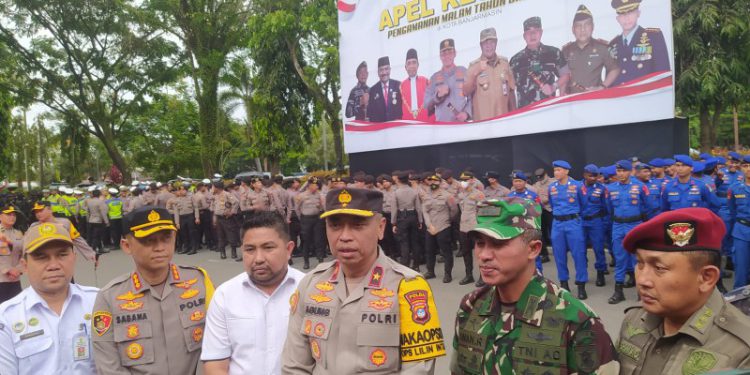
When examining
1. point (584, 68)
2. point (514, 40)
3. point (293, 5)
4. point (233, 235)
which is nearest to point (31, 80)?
point (293, 5)

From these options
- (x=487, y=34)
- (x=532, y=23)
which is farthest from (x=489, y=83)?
(x=532, y=23)

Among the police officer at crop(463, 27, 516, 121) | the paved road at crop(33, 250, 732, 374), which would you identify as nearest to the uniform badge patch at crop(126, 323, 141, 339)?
the paved road at crop(33, 250, 732, 374)

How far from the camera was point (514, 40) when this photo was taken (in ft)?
44.7

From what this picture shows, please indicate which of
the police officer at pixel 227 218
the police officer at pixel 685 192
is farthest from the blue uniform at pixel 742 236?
the police officer at pixel 227 218

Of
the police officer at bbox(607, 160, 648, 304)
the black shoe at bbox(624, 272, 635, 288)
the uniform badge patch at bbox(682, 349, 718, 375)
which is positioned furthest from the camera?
the black shoe at bbox(624, 272, 635, 288)

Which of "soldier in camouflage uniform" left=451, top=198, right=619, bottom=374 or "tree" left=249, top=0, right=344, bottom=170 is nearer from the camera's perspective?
"soldier in camouflage uniform" left=451, top=198, right=619, bottom=374

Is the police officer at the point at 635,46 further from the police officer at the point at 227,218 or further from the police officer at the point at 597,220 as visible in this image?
the police officer at the point at 227,218

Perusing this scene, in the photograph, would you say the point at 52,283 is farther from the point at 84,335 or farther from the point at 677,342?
the point at 677,342

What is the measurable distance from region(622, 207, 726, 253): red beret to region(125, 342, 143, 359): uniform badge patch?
2.38 m

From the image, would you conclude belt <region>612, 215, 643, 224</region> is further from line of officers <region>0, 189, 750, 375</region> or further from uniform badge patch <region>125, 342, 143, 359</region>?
uniform badge patch <region>125, 342, 143, 359</region>

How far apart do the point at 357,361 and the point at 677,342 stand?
3.76 ft

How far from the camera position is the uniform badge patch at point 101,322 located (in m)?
2.74

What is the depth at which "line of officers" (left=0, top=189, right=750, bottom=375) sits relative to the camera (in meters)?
1.86

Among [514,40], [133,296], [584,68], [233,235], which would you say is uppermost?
[514,40]
